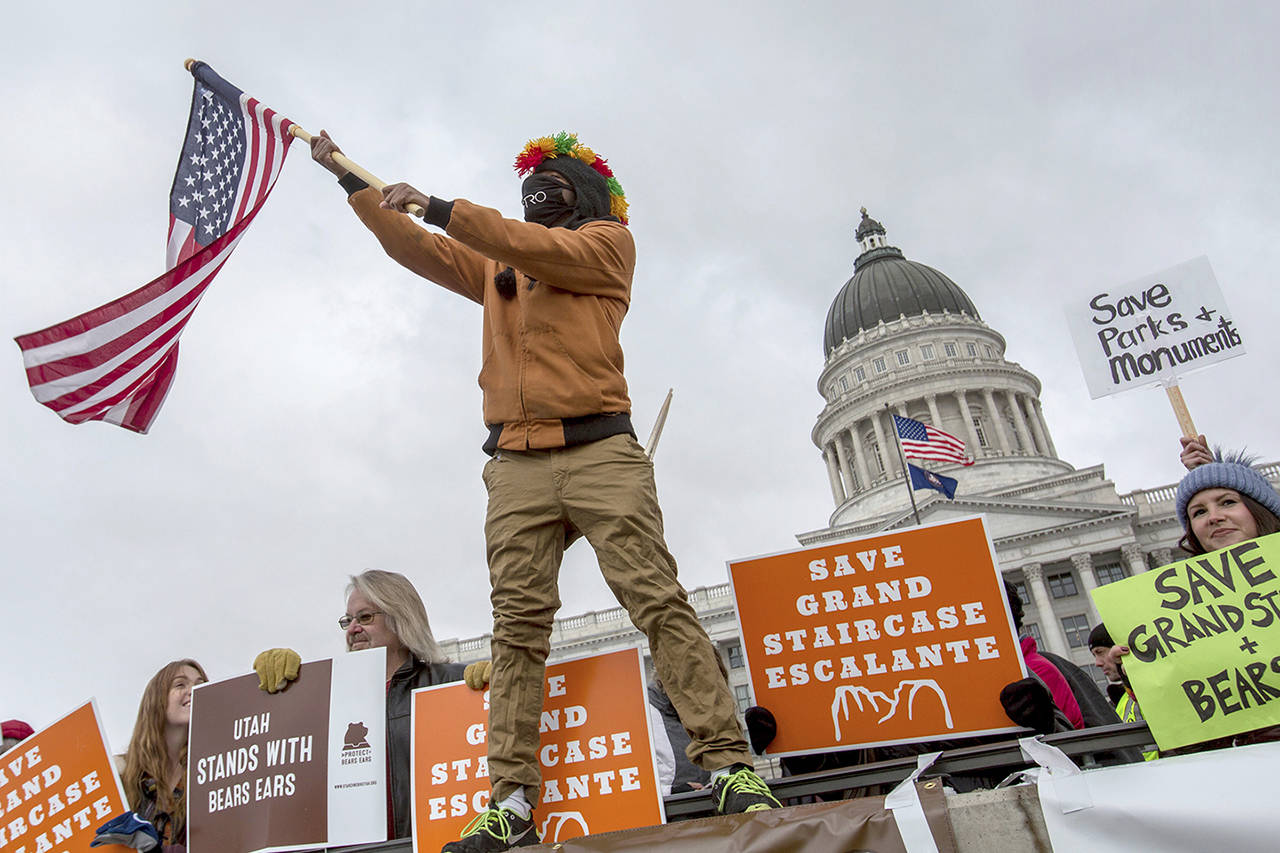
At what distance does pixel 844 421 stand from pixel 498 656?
5616 centimetres

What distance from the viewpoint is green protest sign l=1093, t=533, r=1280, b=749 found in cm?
270

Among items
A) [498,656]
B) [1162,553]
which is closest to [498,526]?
[498,656]

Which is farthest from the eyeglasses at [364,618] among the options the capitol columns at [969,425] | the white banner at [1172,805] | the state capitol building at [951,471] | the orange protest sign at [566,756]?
the capitol columns at [969,425]

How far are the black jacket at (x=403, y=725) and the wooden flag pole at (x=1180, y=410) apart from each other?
3476 mm

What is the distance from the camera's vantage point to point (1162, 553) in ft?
139

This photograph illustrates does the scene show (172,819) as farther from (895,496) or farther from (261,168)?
(895,496)

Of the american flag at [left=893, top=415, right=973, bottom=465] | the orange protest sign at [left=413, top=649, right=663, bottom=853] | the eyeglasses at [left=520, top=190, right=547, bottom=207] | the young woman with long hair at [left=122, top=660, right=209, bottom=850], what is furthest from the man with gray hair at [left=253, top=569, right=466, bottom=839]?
the american flag at [left=893, top=415, right=973, bottom=465]

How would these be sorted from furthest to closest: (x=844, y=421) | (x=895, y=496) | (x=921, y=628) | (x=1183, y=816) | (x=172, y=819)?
(x=844, y=421)
(x=895, y=496)
(x=172, y=819)
(x=921, y=628)
(x=1183, y=816)

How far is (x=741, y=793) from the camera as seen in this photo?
9.09 feet

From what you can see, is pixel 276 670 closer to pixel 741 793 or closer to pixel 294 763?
pixel 294 763

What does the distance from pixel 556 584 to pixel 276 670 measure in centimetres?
158

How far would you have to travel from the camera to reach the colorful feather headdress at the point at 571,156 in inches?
150

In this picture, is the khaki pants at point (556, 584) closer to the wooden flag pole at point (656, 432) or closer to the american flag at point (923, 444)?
the wooden flag pole at point (656, 432)

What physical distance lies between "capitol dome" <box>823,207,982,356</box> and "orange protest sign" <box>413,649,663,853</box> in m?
60.3
